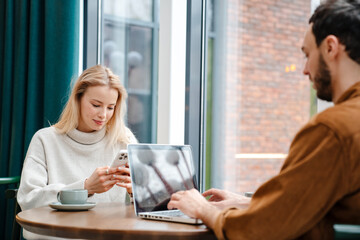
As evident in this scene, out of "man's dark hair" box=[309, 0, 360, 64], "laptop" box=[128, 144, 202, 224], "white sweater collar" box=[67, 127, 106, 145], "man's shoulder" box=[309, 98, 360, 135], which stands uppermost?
"man's dark hair" box=[309, 0, 360, 64]

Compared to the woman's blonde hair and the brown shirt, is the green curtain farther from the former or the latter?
the brown shirt

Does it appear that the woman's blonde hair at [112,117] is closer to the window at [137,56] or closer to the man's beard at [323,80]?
the window at [137,56]

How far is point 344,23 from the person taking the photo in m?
1.23

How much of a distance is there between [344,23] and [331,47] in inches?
2.6

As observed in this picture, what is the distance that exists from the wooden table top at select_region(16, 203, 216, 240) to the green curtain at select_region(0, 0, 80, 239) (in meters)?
1.68

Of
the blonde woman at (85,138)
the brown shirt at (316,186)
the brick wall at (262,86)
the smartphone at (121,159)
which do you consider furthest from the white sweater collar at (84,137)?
the brown shirt at (316,186)

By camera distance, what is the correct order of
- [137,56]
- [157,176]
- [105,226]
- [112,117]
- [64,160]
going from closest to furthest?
[105,226] < [157,176] < [64,160] < [112,117] < [137,56]

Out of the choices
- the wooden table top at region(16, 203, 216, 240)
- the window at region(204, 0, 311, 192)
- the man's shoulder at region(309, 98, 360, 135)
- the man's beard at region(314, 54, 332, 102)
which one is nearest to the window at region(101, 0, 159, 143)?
the window at region(204, 0, 311, 192)

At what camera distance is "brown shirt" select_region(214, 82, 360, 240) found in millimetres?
1107

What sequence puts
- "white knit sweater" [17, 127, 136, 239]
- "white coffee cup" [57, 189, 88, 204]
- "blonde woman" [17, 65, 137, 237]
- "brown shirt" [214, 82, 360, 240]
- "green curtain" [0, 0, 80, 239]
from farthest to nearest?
"green curtain" [0, 0, 80, 239], "blonde woman" [17, 65, 137, 237], "white knit sweater" [17, 127, 136, 239], "white coffee cup" [57, 189, 88, 204], "brown shirt" [214, 82, 360, 240]

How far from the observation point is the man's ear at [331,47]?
123 centimetres

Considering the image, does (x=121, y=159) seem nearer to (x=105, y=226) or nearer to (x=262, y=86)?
(x=105, y=226)

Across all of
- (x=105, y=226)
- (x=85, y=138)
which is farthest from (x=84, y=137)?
(x=105, y=226)

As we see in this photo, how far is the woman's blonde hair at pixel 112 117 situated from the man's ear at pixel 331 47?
4.72ft
